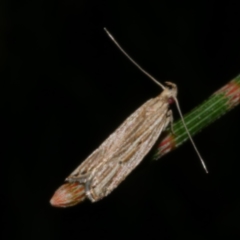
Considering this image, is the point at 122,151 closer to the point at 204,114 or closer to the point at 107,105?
the point at 204,114

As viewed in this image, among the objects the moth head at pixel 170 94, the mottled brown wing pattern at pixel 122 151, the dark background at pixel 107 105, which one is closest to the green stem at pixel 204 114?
the mottled brown wing pattern at pixel 122 151

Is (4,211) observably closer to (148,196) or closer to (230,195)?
(148,196)

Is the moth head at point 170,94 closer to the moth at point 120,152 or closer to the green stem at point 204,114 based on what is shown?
the moth at point 120,152

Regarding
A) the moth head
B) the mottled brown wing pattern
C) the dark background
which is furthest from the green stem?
the dark background

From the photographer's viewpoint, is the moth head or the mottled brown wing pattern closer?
the mottled brown wing pattern

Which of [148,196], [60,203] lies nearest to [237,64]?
[148,196]

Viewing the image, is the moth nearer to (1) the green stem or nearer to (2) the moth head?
(2) the moth head
